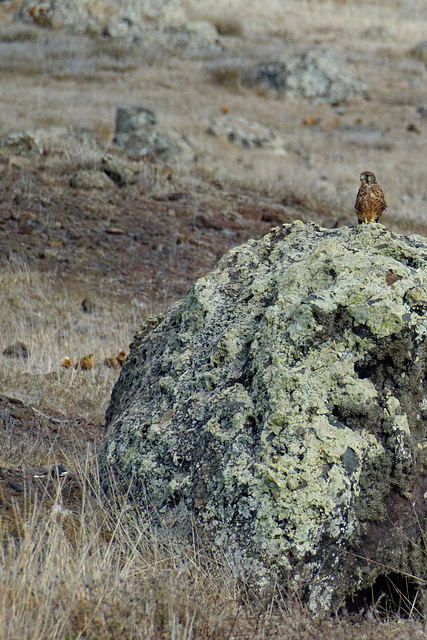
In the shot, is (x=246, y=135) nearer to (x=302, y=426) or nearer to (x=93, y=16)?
(x=302, y=426)

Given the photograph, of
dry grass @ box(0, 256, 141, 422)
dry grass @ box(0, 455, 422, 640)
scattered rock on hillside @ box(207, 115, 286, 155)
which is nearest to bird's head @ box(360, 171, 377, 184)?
dry grass @ box(0, 256, 141, 422)

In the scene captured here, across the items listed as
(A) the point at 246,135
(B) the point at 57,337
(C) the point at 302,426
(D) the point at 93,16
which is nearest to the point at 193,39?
(D) the point at 93,16

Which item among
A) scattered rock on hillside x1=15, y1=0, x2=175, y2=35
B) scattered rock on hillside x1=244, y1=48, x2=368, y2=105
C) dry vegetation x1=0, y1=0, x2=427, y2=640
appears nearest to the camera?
dry vegetation x1=0, y1=0, x2=427, y2=640

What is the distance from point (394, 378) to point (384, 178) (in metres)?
11.1

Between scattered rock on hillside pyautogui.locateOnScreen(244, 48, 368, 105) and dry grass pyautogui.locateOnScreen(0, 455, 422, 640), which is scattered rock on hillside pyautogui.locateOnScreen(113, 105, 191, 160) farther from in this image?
scattered rock on hillside pyautogui.locateOnScreen(244, 48, 368, 105)

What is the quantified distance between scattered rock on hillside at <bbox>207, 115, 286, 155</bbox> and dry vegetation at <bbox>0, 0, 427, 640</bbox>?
335mm

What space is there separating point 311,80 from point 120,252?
1616 centimetres

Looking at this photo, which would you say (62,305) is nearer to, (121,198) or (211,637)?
(121,198)

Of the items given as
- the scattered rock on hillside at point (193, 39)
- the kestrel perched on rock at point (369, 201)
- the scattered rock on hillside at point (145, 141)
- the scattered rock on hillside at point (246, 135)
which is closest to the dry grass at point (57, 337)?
the kestrel perched on rock at point (369, 201)

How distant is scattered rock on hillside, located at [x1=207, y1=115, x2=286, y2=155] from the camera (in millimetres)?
Result: 14398

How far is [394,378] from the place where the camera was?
2.70m

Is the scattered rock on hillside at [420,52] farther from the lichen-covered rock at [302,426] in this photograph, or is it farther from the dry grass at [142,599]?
the dry grass at [142,599]

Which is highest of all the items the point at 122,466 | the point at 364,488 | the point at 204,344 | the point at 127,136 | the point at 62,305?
the point at 127,136

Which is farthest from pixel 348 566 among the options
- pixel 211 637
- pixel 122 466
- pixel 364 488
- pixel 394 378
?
pixel 122 466
